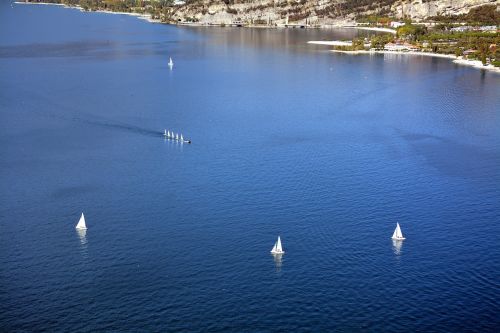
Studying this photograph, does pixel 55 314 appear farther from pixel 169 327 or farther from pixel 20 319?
pixel 169 327

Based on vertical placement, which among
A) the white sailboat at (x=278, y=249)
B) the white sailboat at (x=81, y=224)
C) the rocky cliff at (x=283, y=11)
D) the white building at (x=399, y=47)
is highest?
the rocky cliff at (x=283, y=11)

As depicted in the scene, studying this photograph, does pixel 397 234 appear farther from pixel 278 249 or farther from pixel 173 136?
pixel 173 136

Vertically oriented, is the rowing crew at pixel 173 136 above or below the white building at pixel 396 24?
below

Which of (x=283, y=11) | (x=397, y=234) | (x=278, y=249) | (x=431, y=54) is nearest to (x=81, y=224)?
(x=278, y=249)

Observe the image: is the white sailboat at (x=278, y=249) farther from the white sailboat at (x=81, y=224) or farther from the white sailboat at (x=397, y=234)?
the white sailboat at (x=81, y=224)

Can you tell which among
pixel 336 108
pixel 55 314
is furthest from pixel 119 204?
pixel 336 108

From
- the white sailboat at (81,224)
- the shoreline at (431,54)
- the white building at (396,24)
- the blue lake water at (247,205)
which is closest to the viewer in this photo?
the blue lake water at (247,205)

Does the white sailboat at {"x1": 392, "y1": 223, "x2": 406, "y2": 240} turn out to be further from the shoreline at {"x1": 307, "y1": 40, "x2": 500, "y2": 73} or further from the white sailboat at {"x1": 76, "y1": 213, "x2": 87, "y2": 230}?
the shoreline at {"x1": 307, "y1": 40, "x2": 500, "y2": 73}

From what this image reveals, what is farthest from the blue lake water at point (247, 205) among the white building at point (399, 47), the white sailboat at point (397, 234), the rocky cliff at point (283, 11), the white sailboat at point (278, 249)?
the rocky cliff at point (283, 11)
